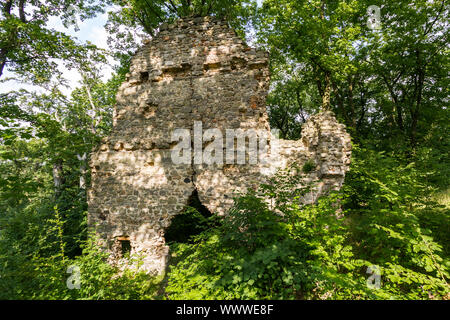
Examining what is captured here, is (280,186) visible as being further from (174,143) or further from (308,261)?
(174,143)

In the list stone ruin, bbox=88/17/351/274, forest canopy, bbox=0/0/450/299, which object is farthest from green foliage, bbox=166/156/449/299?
stone ruin, bbox=88/17/351/274

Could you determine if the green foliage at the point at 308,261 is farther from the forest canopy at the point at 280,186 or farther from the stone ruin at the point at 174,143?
the stone ruin at the point at 174,143

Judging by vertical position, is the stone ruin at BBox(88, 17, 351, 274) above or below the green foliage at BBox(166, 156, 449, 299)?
above

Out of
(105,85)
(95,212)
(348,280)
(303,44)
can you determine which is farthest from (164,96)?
(105,85)

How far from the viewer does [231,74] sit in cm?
557

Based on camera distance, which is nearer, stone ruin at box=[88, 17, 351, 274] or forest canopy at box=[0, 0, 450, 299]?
forest canopy at box=[0, 0, 450, 299]

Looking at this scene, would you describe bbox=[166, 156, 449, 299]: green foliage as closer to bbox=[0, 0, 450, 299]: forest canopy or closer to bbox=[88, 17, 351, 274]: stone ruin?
bbox=[0, 0, 450, 299]: forest canopy

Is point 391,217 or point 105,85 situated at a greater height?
point 105,85

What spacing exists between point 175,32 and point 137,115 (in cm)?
307

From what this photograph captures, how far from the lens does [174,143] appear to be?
5605 millimetres

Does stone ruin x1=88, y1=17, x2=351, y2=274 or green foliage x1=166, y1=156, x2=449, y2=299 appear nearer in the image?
green foliage x1=166, y1=156, x2=449, y2=299

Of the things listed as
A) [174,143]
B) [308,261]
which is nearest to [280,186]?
[308,261]

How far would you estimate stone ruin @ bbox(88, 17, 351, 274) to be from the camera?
5234 mm

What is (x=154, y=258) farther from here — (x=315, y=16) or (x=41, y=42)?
(x=315, y=16)
